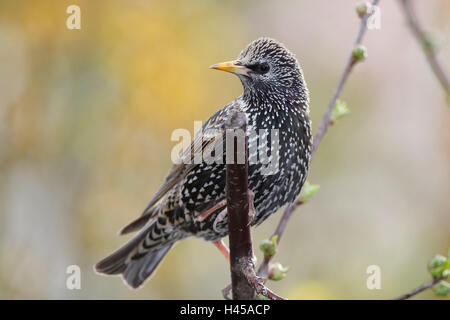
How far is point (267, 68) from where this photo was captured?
4191 mm

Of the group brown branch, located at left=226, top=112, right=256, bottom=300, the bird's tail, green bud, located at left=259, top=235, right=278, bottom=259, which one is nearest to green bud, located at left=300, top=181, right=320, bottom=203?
green bud, located at left=259, top=235, right=278, bottom=259

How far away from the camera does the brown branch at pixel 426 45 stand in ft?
6.28

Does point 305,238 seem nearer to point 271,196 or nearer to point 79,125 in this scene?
point 79,125

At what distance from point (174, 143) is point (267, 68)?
7.58 ft

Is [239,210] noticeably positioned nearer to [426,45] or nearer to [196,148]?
[426,45]

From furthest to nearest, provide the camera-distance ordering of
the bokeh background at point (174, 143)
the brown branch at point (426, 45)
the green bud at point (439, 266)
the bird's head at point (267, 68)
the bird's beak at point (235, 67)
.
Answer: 1. the bokeh background at point (174, 143)
2. the bird's head at point (267, 68)
3. the bird's beak at point (235, 67)
4. the green bud at point (439, 266)
5. the brown branch at point (426, 45)

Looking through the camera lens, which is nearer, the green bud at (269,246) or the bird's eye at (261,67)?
the green bud at (269,246)

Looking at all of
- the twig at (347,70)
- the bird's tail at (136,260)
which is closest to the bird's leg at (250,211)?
the twig at (347,70)

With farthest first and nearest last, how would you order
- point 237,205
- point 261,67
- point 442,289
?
point 261,67 → point 442,289 → point 237,205

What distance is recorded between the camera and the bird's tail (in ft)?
16.0

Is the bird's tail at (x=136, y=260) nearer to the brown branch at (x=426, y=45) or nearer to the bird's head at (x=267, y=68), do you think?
the bird's head at (x=267, y=68)

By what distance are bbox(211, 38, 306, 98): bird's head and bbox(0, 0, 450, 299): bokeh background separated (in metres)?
1.67

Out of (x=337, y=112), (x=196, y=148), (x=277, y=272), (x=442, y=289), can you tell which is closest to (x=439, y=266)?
(x=442, y=289)
